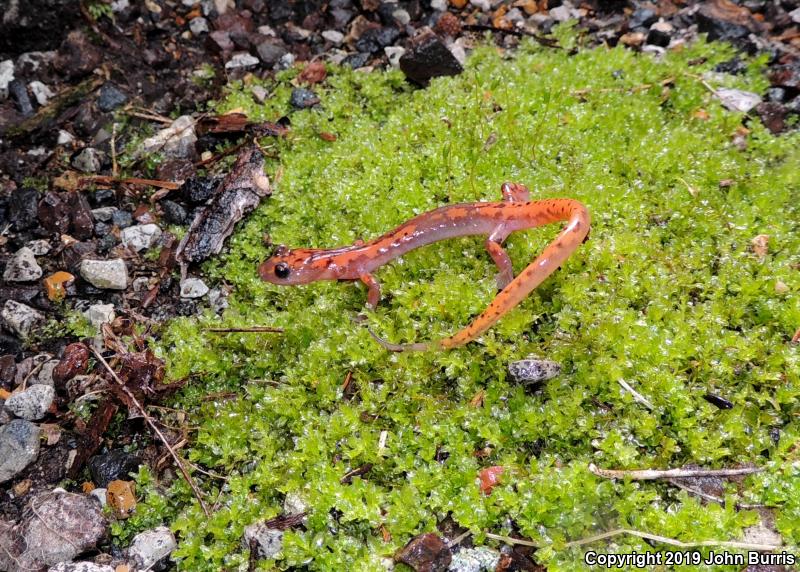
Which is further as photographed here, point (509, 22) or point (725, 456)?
point (509, 22)

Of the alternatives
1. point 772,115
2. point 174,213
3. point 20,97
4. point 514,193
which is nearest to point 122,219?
point 174,213

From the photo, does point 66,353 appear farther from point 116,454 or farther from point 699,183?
point 699,183

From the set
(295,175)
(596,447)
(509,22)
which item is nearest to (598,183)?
(596,447)

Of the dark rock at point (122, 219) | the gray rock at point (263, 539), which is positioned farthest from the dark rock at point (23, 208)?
the gray rock at point (263, 539)

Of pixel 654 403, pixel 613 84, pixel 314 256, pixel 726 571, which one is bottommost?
pixel 726 571

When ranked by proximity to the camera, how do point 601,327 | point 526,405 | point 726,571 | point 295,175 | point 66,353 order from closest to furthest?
point 726,571
point 526,405
point 601,327
point 66,353
point 295,175

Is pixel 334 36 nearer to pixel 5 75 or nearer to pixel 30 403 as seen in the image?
pixel 5 75

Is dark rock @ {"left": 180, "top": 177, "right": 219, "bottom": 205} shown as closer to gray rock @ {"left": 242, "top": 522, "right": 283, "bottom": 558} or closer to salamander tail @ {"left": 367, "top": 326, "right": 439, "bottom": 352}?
salamander tail @ {"left": 367, "top": 326, "right": 439, "bottom": 352}
